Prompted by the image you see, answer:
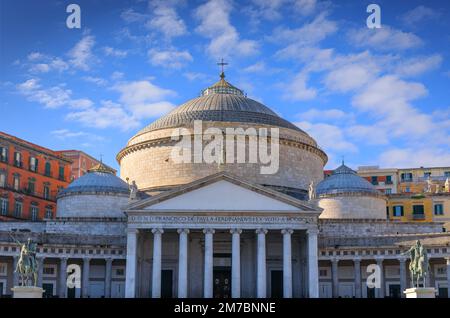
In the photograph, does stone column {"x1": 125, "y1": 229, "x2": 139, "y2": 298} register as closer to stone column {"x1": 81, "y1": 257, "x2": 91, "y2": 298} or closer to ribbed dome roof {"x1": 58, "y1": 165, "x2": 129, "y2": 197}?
stone column {"x1": 81, "y1": 257, "x2": 91, "y2": 298}

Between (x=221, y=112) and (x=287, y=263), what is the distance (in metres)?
18.6

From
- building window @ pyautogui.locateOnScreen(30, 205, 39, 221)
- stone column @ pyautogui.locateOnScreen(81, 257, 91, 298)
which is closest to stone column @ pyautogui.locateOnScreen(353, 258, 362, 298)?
stone column @ pyautogui.locateOnScreen(81, 257, 91, 298)

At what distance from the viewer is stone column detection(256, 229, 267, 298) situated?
52.7 metres

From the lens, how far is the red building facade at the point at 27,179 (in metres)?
71.0

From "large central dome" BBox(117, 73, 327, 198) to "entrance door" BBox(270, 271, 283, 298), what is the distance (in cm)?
895

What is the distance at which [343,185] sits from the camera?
64.1 m

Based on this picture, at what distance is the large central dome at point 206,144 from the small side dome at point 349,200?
229cm

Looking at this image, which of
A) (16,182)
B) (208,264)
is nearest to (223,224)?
(208,264)

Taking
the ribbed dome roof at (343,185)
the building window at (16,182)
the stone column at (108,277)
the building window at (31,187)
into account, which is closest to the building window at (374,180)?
the ribbed dome roof at (343,185)

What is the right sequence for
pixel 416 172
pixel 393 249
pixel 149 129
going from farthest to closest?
pixel 416 172
pixel 149 129
pixel 393 249
